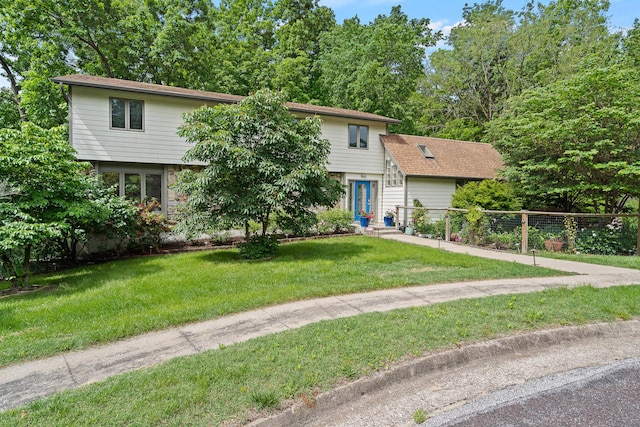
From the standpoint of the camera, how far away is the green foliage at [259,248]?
28.8ft

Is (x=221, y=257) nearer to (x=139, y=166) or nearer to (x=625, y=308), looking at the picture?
(x=139, y=166)

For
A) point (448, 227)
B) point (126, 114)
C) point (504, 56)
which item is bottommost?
point (448, 227)

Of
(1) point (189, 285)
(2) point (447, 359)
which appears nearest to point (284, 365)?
(2) point (447, 359)

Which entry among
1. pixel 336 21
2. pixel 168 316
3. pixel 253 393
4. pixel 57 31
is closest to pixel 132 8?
pixel 57 31

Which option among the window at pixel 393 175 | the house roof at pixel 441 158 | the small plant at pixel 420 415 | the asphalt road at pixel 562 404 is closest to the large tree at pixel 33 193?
the small plant at pixel 420 415

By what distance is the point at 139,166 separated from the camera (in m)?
12.4

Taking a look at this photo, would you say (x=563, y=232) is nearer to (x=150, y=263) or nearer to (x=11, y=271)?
(x=150, y=263)

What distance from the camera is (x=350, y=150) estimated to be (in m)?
15.7

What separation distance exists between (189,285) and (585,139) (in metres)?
12.7

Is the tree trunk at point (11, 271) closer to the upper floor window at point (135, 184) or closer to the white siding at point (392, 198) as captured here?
the upper floor window at point (135, 184)

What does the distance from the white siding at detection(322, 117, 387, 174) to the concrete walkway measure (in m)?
9.80

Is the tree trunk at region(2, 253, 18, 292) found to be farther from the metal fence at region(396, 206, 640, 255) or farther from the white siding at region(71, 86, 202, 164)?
the metal fence at region(396, 206, 640, 255)

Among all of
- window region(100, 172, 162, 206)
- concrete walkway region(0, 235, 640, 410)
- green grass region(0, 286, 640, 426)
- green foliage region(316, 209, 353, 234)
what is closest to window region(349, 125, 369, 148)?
green foliage region(316, 209, 353, 234)

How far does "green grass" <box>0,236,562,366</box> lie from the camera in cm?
429
